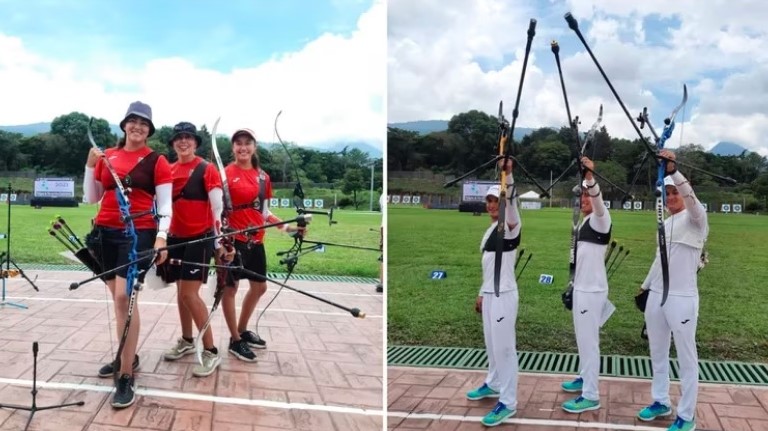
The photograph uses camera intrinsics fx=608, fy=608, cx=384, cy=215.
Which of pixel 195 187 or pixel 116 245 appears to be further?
pixel 195 187

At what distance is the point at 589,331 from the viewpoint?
2.75 metres

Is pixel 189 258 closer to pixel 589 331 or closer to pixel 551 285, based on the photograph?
pixel 589 331

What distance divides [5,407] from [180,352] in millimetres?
900

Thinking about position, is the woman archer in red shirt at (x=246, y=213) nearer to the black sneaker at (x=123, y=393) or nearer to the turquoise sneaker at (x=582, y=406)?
the black sneaker at (x=123, y=393)

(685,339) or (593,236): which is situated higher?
(593,236)

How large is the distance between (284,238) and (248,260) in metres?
2.16

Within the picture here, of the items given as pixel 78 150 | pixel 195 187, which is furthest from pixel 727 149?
pixel 78 150

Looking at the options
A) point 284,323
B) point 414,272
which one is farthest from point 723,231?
point 284,323

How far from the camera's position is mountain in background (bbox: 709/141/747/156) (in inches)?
110

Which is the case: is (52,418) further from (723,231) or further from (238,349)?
(723,231)

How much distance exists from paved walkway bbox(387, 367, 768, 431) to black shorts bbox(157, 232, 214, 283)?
3.77 ft

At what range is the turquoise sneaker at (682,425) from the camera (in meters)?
2.48

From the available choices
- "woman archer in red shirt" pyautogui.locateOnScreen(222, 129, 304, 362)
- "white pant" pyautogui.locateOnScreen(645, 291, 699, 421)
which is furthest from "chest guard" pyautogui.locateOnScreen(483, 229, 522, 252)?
"woman archer in red shirt" pyautogui.locateOnScreen(222, 129, 304, 362)

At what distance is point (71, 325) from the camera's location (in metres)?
3.73
